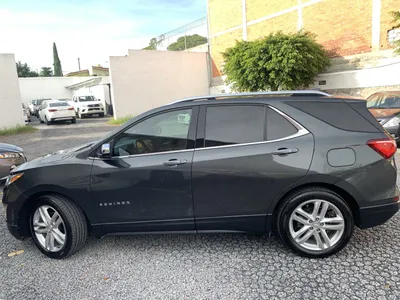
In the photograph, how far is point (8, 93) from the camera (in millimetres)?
16750

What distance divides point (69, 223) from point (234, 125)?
6.61ft

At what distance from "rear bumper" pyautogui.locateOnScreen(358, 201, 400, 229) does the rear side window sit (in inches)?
30.2

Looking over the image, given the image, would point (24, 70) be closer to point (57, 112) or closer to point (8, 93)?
point (57, 112)

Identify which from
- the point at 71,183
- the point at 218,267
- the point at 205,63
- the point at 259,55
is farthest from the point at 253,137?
the point at 205,63

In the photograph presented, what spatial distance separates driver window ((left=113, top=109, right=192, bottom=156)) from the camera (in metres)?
3.31

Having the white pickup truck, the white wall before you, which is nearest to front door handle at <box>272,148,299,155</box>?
the white wall

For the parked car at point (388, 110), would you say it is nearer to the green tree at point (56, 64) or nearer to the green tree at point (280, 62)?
the green tree at point (280, 62)

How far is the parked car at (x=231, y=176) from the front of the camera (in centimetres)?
308

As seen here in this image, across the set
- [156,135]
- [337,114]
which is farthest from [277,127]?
[156,135]

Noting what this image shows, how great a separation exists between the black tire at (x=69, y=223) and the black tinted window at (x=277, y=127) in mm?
2166

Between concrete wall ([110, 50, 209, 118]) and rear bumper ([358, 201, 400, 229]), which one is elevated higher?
concrete wall ([110, 50, 209, 118])

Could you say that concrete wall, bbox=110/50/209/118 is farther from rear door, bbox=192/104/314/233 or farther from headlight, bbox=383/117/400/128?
rear door, bbox=192/104/314/233

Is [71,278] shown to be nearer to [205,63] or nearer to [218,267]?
[218,267]

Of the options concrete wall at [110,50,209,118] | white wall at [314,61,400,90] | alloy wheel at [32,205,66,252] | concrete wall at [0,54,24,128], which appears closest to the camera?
alloy wheel at [32,205,66,252]
